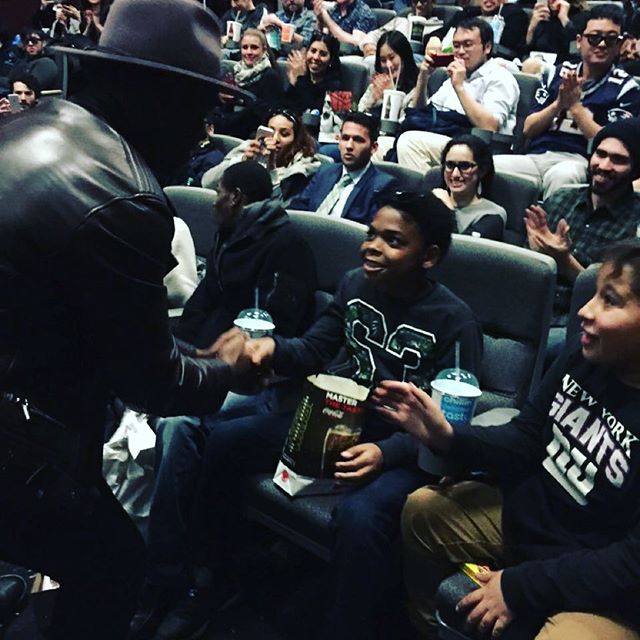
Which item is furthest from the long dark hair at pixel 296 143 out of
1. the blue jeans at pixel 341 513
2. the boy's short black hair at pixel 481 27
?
the blue jeans at pixel 341 513

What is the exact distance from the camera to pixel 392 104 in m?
4.57

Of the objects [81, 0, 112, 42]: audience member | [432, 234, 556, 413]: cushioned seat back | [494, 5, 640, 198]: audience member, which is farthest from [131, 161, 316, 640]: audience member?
[81, 0, 112, 42]: audience member

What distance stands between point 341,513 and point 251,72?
429 centimetres

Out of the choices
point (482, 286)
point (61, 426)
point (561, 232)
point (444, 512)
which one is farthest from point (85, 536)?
point (561, 232)

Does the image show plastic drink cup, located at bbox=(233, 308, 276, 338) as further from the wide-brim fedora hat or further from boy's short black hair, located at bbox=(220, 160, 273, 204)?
the wide-brim fedora hat

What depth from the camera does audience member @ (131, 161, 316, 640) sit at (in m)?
2.19

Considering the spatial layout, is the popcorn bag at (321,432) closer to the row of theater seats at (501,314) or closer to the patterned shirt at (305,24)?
the row of theater seats at (501,314)

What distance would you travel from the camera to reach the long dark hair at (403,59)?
15.9 ft

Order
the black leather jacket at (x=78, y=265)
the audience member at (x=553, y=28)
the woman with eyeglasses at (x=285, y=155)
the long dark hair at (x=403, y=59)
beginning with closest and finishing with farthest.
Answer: the black leather jacket at (x=78, y=265) < the woman with eyeglasses at (x=285, y=155) < the long dark hair at (x=403, y=59) < the audience member at (x=553, y=28)

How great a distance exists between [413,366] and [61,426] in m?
0.96

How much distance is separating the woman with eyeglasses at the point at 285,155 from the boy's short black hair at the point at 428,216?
176cm

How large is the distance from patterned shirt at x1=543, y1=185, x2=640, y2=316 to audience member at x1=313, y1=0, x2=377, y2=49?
159 inches

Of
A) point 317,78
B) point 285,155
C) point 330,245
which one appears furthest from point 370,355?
point 317,78

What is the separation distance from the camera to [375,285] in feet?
7.26
